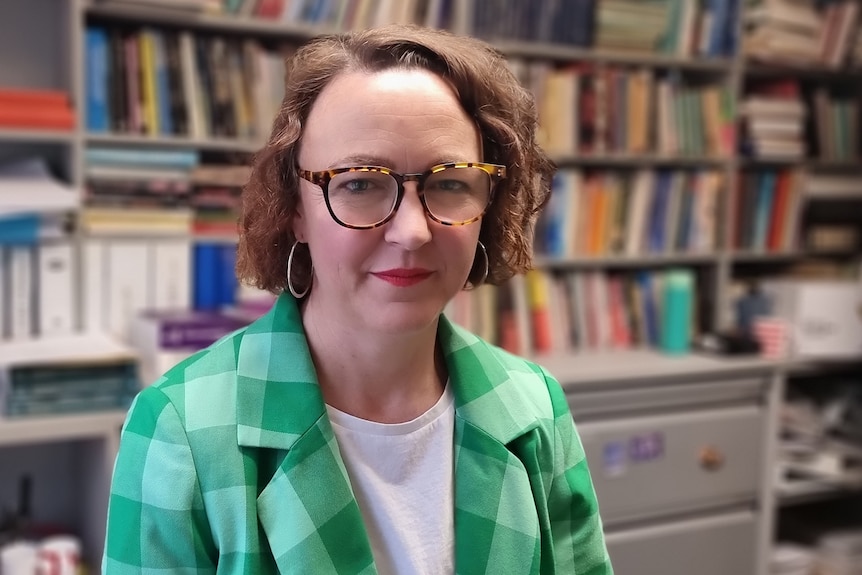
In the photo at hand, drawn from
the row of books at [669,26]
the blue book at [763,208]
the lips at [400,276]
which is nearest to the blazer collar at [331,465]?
the lips at [400,276]

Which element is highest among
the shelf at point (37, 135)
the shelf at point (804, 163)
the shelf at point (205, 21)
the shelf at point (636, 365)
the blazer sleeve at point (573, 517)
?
the shelf at point (205, 21)

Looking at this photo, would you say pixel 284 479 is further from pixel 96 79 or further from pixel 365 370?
pixel 96 79

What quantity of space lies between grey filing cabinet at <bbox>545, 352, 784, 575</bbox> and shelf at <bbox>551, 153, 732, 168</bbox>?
59 cm

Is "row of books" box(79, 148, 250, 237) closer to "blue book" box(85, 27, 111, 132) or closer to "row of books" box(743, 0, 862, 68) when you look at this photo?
"blue book" box(85, 27, 111, 132)

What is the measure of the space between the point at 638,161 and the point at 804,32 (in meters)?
0.73

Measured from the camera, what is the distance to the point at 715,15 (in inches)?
103

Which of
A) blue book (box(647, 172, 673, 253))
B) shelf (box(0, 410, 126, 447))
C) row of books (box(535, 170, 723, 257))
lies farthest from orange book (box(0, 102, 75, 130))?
blue book (box(647, 172, 673, 253))

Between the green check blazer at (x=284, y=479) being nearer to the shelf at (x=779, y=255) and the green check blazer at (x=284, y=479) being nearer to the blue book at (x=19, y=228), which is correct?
the blue book at (x=19, y=228)

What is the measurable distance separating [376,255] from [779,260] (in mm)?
2420

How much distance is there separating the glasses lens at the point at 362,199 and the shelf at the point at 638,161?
1620 millimetres

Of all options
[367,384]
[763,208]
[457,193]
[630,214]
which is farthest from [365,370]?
[763,208]

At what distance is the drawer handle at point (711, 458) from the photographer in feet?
7.66

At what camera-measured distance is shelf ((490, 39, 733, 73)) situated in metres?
2.38

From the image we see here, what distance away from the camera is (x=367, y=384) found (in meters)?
0.97
